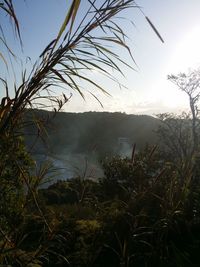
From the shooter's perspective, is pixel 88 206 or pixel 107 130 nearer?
pixel 88 206

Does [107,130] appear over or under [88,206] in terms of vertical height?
over

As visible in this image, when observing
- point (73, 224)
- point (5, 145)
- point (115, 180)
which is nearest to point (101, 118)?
point (115, 180)

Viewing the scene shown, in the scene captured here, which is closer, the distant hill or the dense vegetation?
the dense vegetation

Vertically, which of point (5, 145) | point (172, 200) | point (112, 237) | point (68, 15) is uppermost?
point (68, 15)

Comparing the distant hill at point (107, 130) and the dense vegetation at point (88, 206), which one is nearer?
the dense vegetation at point (88, 206)

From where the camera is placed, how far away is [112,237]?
6.64 metres

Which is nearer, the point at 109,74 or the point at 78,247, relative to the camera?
the point at 109,74

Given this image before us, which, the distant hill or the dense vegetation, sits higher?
the distant hill

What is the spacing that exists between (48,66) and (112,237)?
571 centimetres

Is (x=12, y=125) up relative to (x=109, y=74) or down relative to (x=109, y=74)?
down

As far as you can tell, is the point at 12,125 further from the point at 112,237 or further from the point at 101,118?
the point at 101,118

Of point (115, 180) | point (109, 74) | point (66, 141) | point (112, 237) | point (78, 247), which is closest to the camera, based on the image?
point (109, 74)

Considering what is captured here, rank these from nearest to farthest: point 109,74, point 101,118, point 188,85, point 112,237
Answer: point 109,74 < point 112,237 < point 188,85 < point 101,118

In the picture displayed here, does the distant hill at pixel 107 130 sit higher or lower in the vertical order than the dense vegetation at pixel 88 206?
higher
